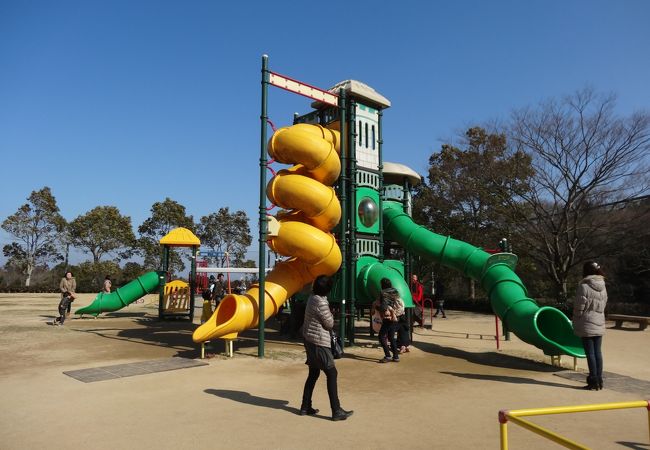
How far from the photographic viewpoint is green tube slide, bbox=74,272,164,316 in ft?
56.3

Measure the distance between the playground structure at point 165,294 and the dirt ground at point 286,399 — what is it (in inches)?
225

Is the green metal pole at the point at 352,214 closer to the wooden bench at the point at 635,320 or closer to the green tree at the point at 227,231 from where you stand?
the wooden bench at the point at 635,320

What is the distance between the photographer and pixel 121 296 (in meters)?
17.5

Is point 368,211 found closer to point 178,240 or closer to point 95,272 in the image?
point 178,240

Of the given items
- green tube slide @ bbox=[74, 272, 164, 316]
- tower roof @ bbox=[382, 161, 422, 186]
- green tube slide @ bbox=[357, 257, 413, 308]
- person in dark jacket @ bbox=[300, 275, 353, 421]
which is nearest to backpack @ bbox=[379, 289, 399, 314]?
green tube slide @ bbox=[357, 257, 413, 308]

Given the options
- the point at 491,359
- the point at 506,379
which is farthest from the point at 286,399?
the point at 491,359

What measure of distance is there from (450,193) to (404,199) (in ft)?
36.4

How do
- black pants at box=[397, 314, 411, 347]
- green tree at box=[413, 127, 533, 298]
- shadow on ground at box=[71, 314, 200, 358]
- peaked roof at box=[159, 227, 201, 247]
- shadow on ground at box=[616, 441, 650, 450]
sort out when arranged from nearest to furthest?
shadow on ground at box=[616, 441, 650, 450]
black pants at box=[397, 314, 411, 347]
shadow on ground at box=[71, 314, 200, 358]
peaked roof at box=[159, 227, 201, 247]
green tree at box=[413, 127, 533, 298]

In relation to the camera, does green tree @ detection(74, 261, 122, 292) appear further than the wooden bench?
Yes

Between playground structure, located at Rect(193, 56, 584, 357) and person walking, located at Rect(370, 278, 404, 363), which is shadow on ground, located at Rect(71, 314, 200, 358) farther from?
person walking, located at Rect(370, 278, 404, 363)

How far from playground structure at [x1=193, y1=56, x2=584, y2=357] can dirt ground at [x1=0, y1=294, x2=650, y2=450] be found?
0.81 meters

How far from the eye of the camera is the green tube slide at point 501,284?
890 cm

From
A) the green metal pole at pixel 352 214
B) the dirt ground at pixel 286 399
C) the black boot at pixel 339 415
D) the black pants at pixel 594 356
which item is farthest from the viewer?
the green metal pole at pixel 352 214

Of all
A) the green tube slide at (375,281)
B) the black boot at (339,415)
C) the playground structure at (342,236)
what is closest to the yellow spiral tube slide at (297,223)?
the playground structure at (342,236)
